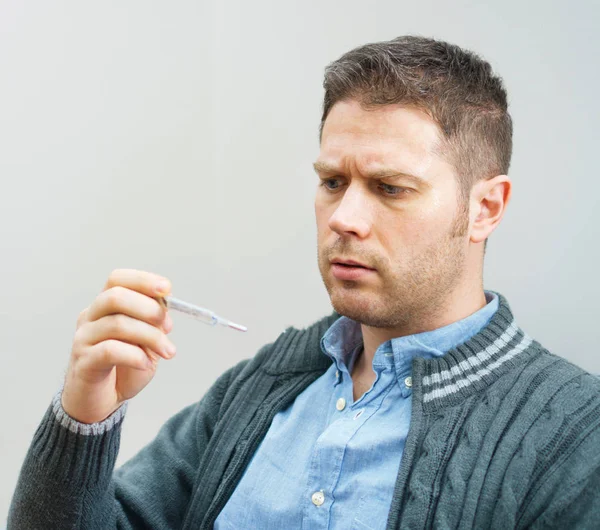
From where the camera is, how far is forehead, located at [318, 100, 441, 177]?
1.27 m

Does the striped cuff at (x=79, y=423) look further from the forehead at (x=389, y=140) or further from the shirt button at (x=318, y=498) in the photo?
the forehead at (x=389, y=140)

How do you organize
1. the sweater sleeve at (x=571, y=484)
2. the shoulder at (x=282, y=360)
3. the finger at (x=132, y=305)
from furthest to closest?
the shoulder at (x=282, y=360), the finger at (x=132, y=305), the sweater sleeve at (x=571, y=484)

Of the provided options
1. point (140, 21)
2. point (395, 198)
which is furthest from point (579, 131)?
point (140, 21)

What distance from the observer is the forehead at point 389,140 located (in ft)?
4.18

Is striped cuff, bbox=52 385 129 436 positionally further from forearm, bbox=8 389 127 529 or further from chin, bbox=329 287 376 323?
chin, bbox=329 287 376 323

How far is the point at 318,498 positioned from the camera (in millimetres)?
1256

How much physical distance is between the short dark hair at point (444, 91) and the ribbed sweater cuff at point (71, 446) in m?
0.72

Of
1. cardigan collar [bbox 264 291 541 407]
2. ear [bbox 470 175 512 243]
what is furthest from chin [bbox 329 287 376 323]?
ear [bbox 470 175 512 243]

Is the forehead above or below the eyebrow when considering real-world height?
above

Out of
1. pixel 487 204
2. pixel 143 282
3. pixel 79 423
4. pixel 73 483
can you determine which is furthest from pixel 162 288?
pixel 487 204

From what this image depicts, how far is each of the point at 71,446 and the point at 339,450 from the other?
1.48 ft

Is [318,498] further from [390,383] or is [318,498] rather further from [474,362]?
[474,362]

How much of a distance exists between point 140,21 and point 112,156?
411 mm

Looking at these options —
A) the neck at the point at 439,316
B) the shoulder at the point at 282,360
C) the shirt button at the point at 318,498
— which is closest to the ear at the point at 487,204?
the neck at the point at 439,316
